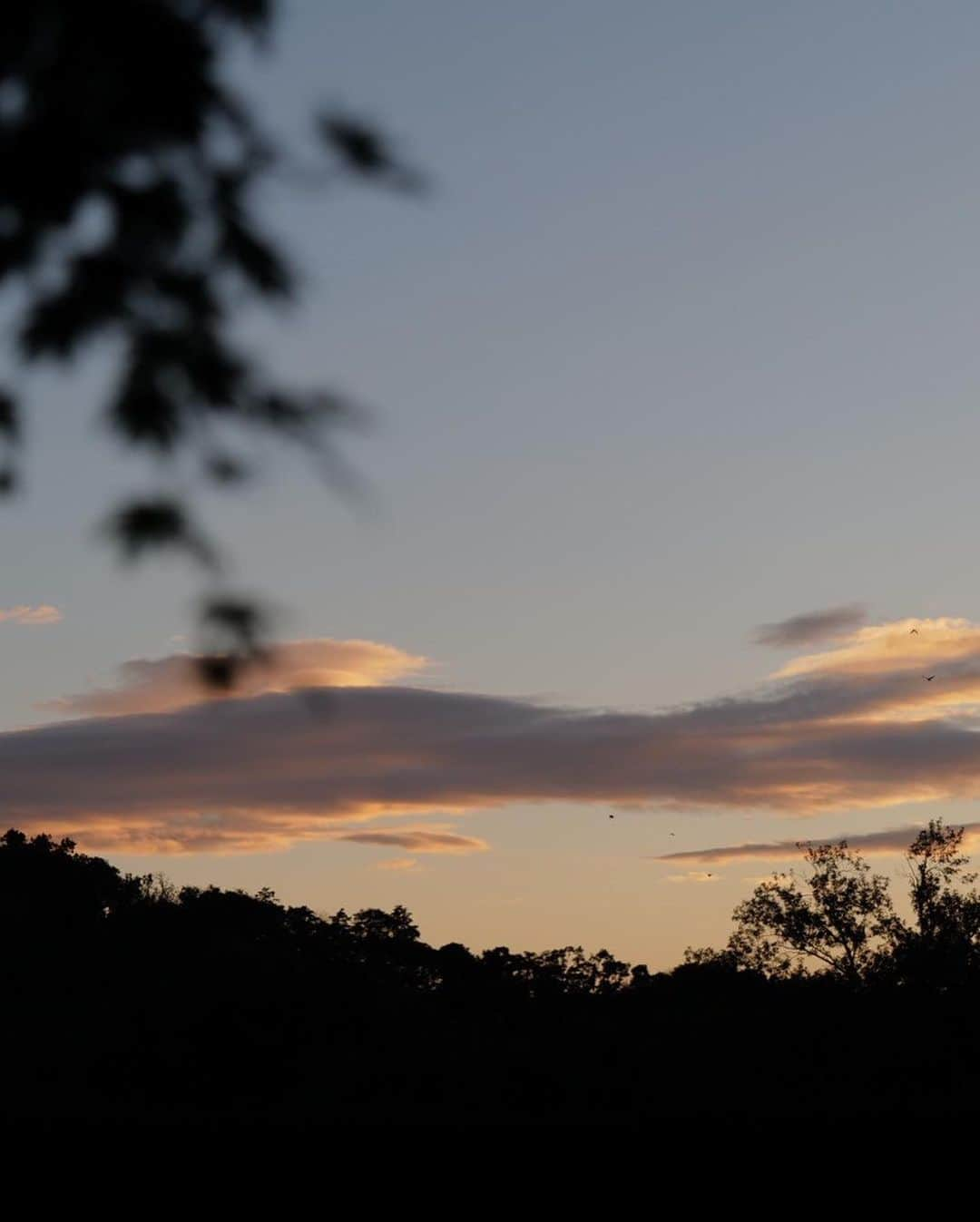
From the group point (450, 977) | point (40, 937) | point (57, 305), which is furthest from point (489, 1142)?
point (450, 977)

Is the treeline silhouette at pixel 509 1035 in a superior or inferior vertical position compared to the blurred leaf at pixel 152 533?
inferior

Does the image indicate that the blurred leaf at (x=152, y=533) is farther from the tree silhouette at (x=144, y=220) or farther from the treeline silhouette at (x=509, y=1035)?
the treeline silhouette at (x=509, y=1035)

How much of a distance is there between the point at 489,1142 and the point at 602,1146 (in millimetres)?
994

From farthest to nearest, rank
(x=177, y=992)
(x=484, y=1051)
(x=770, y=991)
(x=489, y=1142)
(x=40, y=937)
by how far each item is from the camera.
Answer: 1. (x=40, y=937)
2. (x=770, y=991)
3. (x=177, y=992)
4. (x=484, y=1051)
5. (x=489, y=1142)

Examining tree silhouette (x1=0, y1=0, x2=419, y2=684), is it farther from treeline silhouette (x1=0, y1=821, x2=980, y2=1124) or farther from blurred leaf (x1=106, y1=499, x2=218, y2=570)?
treeline silhouette (x1=0, y1=821, x2=980, y2=1124)

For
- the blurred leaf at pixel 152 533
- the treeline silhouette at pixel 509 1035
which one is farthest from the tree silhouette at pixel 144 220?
the treeline silhouette at pixel 509 1035

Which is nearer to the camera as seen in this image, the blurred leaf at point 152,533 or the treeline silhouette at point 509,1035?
the blurred leaf at point 152,533

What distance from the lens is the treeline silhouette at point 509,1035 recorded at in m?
19.2

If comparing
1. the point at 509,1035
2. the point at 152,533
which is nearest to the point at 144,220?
the point at 152,533

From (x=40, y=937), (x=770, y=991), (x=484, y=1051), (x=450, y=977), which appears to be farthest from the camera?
(x=450, y=977)

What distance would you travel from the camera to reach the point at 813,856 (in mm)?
57312

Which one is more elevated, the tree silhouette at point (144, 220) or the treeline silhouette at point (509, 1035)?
the tree silhouette at point (144, 220)

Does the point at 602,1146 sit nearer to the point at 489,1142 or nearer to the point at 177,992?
the point at 489,1142

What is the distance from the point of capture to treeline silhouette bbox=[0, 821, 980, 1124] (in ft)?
63.2
